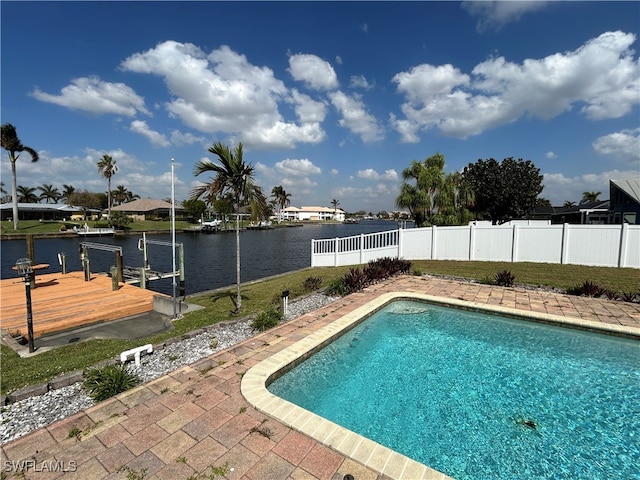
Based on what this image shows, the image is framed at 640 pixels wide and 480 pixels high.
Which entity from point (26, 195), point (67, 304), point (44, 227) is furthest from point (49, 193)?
point (67, 304)

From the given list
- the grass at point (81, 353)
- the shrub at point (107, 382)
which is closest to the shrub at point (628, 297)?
the grass at point (81, 353)

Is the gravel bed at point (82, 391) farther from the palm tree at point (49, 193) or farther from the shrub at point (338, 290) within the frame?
the palm tree at point (49, 193)

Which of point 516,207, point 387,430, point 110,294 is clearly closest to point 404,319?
point 387,430

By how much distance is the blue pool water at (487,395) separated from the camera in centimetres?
318

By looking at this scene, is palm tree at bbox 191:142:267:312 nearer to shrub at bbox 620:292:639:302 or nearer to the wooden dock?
the wooden dock

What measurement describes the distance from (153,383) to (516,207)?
27497 millimetres

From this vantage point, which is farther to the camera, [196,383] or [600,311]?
[600,311]

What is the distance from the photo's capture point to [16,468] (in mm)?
2506

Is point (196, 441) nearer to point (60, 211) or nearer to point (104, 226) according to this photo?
point (104, 226)

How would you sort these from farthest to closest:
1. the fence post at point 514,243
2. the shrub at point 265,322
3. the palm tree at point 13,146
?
the palm tree at point 13,146
the fence post at point 514,243
the shrub at point 265,322

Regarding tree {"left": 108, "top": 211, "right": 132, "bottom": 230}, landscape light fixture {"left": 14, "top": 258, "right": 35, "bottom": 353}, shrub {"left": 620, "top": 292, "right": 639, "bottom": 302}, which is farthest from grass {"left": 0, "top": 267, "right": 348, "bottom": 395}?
tree {"left": 108, "top": 211, "right": 132, "bottom": 230}

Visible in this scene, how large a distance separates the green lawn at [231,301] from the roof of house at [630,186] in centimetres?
1238

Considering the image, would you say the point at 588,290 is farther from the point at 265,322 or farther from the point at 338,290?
the point at 265,322

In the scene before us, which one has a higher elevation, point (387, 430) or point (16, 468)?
point (16, 468)
